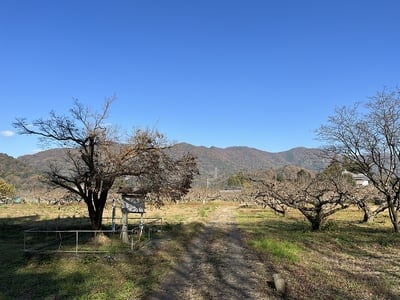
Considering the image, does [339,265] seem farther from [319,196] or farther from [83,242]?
[83,242]

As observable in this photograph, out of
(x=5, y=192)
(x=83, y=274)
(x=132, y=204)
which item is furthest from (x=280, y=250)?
(x=5, y=192)

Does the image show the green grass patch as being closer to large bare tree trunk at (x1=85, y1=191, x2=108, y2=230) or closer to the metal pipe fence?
the metal pipe fence

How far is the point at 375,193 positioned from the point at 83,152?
66.3ft

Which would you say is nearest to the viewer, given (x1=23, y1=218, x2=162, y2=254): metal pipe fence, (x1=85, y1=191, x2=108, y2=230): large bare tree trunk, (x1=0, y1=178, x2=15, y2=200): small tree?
(x1=23, y1=218, x2=162, y2=254): metal pipe fence

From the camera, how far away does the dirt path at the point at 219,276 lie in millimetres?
9672

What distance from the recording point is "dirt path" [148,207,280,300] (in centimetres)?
967

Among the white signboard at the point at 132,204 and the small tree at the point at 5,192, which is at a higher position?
the small tree at the point at 5,192

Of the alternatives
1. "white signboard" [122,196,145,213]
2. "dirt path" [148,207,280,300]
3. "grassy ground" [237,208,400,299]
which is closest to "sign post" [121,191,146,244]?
"white signboard" [122,196,145,213]

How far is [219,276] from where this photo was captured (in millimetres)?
11703

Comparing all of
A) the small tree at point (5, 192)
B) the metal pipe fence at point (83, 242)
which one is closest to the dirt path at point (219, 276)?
the metal pipe fence at point (83, 242)

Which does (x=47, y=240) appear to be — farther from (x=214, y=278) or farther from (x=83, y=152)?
(x=214, y=278)

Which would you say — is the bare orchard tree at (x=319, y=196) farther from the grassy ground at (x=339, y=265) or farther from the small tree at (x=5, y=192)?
the small tree at (x=5, y=192)

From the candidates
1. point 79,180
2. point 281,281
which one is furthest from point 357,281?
point 79,180

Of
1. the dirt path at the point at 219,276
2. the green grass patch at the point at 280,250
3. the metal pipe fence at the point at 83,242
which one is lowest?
the dirt path at the point at 219,276
